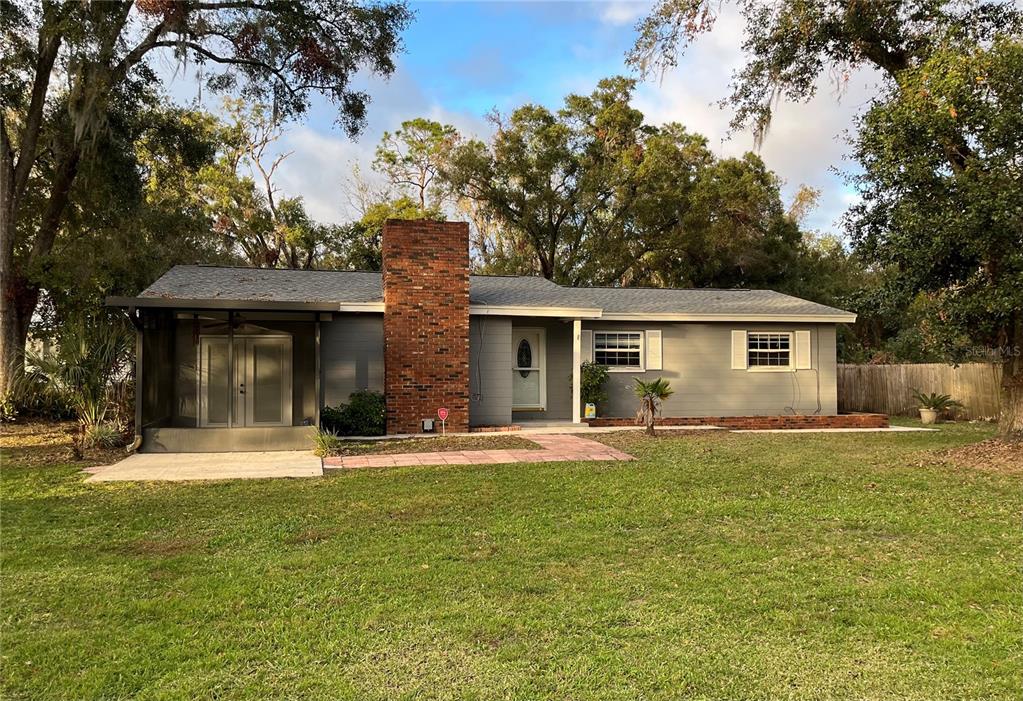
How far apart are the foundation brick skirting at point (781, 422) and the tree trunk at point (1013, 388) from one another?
4220mm

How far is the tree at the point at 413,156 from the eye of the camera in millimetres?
31234

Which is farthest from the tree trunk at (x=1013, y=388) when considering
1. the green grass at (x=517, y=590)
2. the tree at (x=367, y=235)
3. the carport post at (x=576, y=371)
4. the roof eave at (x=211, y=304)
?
the tree at (x=367, y=235)

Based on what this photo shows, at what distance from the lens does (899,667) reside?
3.37 meters

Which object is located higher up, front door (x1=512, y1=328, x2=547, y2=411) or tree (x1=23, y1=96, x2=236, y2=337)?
tree (x1=23, y1=96, x2=236, y2=337)

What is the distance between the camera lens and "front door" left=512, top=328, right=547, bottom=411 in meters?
15.3

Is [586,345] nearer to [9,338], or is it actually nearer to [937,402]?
[937,402]

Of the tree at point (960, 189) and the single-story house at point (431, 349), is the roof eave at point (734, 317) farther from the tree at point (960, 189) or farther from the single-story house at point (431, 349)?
the tree at point (960, 189)

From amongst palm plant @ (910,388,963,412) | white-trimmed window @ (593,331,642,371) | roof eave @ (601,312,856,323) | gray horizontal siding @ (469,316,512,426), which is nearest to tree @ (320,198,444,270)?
white-trimmed window @ (593,331,642,371)

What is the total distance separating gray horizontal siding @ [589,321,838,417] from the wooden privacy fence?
10.0 feet

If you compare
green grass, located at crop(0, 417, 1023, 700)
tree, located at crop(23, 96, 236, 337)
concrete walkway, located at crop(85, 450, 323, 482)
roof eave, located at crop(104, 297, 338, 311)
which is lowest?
green grass, located at crop(0, 417, 1023, 700)

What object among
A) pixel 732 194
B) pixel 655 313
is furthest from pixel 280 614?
pixel 732 194

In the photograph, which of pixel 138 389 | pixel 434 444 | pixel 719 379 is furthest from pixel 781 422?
pixel 138 389

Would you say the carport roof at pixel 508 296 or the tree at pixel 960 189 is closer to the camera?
the tree at pixel 960 189

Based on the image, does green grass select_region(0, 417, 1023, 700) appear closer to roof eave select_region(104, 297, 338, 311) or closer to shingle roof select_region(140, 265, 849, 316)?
roof eave select_region(104, 297, 338, 311)
